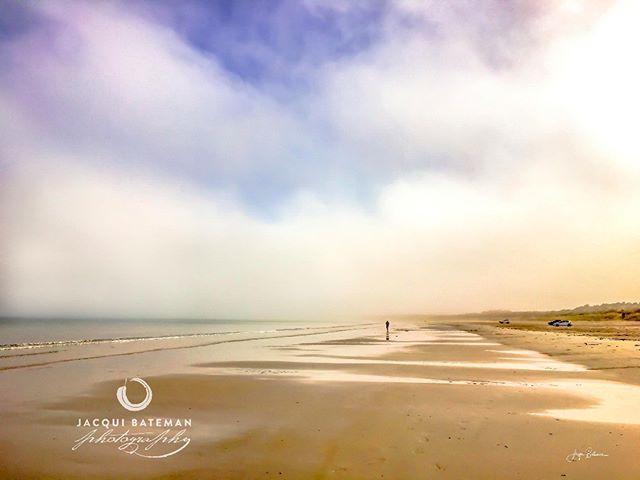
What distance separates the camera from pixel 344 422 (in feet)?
40.0

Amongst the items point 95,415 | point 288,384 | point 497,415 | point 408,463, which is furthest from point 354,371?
point 408,463

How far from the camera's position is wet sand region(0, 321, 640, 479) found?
8.70m

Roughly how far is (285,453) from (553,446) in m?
6.08

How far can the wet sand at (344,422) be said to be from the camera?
8.70m

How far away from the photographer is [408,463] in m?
8.84
